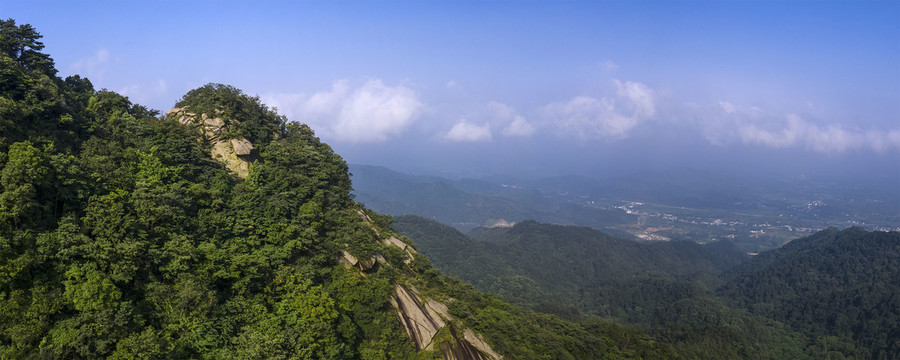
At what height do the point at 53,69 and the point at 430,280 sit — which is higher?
the point at 53,69

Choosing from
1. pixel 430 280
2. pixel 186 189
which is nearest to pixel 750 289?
pixel 430 280

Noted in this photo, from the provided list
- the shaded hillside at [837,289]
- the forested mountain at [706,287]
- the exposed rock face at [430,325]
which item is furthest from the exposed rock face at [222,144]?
the shaded hillside at [837,289]

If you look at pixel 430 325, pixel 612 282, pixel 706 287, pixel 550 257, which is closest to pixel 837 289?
pixel 706 287

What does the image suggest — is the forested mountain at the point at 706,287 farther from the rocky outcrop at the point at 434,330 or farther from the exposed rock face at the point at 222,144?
the exposed rock face at the point at 222,144

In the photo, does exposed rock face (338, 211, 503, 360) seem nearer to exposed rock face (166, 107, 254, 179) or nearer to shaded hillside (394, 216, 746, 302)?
exposed rock face (166, 107, 254, 179)

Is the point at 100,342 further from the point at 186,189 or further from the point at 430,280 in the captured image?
the point at 430,280

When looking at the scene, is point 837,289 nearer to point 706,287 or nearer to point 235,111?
point 706,287
